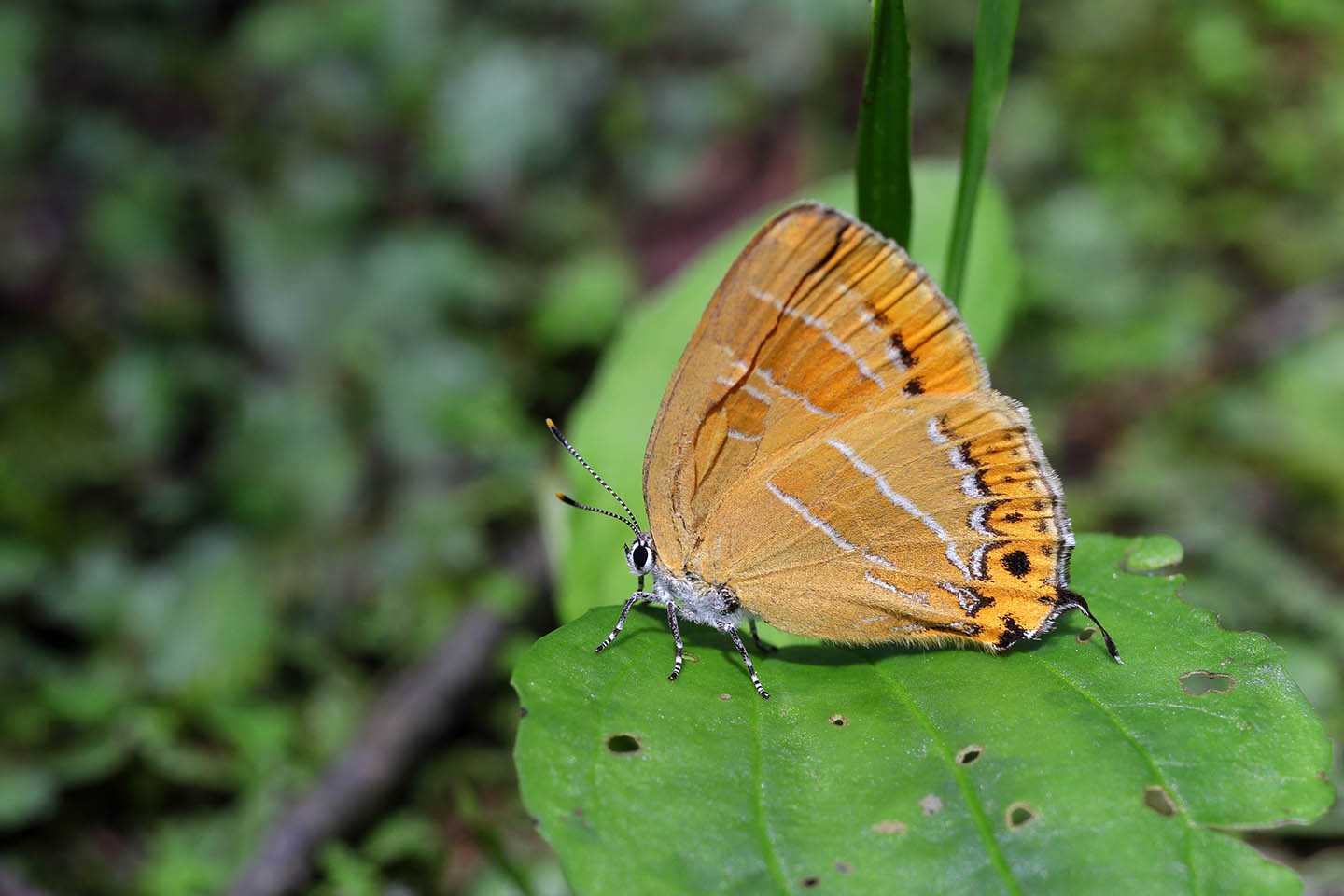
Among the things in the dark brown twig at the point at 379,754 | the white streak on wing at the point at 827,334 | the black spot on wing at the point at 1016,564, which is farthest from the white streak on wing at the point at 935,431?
the dark brown twig at the point at 379,754

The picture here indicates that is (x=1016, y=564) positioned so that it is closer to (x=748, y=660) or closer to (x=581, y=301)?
(x=748, y=660)

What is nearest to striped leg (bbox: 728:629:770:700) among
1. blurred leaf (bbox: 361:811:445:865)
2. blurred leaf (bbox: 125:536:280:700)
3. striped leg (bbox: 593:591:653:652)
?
striped leg (bbox: 593:591:653:652)

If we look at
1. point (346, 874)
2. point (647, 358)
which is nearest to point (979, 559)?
point (647, 358)

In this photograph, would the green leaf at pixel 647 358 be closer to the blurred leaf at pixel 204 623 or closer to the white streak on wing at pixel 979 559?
the white streak on wing at pixel 979 559

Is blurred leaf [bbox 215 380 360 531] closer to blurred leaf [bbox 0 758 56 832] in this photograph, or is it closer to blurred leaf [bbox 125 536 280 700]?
blurred leaf [bbox 125 536 280 700]

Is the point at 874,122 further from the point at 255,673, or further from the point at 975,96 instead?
the point at 255,673

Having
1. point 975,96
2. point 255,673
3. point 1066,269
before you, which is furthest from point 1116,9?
point 255,673
